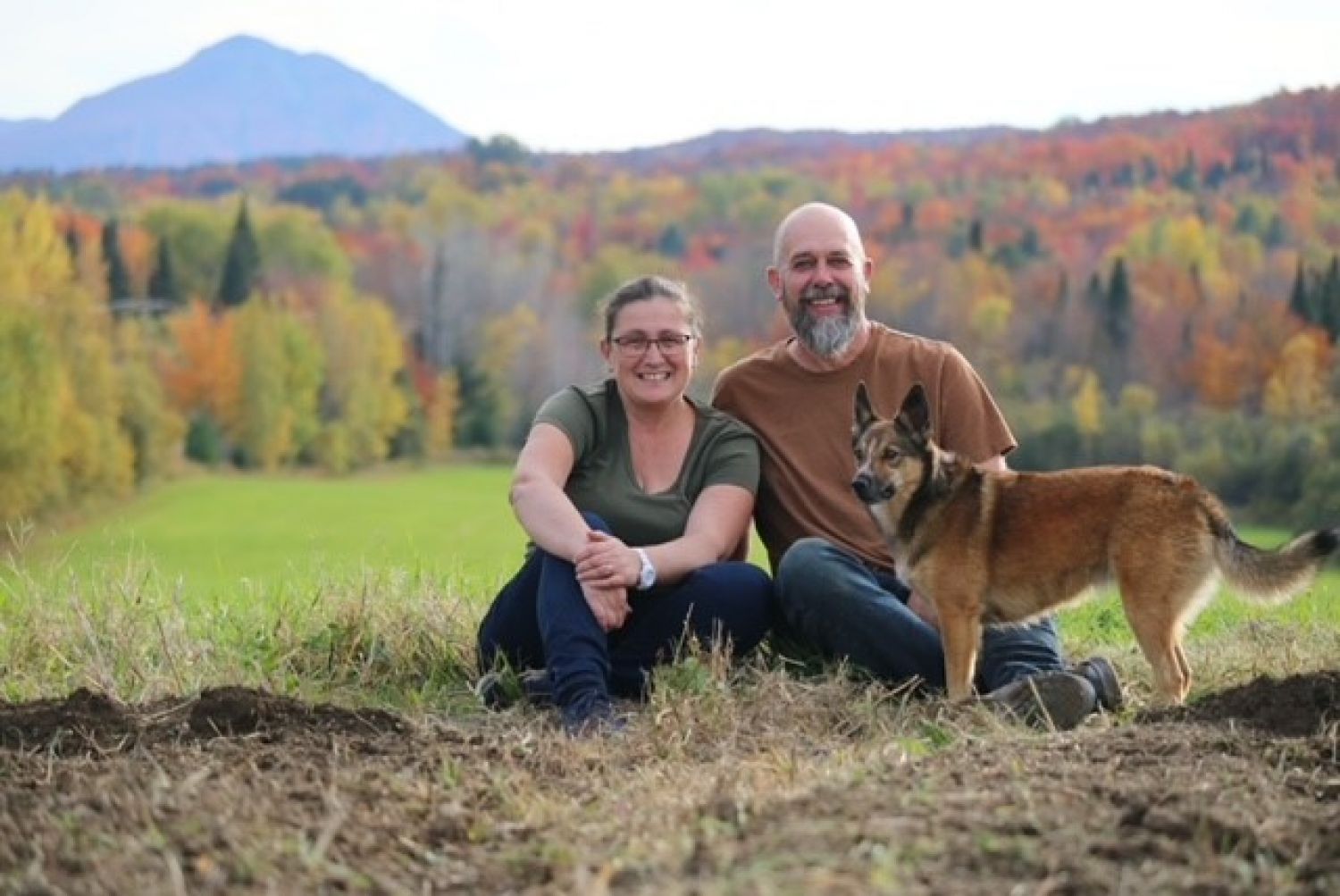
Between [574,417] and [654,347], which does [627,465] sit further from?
[654,347]

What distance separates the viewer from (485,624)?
6.53 m

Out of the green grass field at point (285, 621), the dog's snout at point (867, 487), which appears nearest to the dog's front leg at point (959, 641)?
the dog's snout at point (867, 487)

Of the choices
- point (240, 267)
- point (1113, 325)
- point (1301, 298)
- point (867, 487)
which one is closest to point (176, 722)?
point (867, 487)

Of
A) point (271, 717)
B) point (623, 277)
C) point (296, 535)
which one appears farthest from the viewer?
point (296, 535)

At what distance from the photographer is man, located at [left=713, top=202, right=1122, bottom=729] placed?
6.39 metres

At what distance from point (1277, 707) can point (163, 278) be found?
219ft

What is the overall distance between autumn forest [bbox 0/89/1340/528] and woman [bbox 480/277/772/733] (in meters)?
20.7

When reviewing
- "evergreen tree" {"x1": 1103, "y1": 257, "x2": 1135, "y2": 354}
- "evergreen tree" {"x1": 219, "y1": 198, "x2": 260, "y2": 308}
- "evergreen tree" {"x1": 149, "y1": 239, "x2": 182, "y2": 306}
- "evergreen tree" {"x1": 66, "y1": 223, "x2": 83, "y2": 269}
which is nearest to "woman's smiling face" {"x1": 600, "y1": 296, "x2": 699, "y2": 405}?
"evergreen tree" {"x1": 1103, "y1": 257, "x2": 1135, "y2": 354}

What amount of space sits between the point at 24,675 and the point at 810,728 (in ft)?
11.1

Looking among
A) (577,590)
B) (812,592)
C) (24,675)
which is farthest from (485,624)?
(24,675)

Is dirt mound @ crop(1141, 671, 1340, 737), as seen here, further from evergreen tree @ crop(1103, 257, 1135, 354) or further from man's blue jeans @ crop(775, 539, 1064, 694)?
evergreen tree @ crop(1103, 257, 1135, 354)

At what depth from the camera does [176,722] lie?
5352mm

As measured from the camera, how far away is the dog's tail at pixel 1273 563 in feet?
19.4

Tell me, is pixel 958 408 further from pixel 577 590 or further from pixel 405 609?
pixel 405 609
